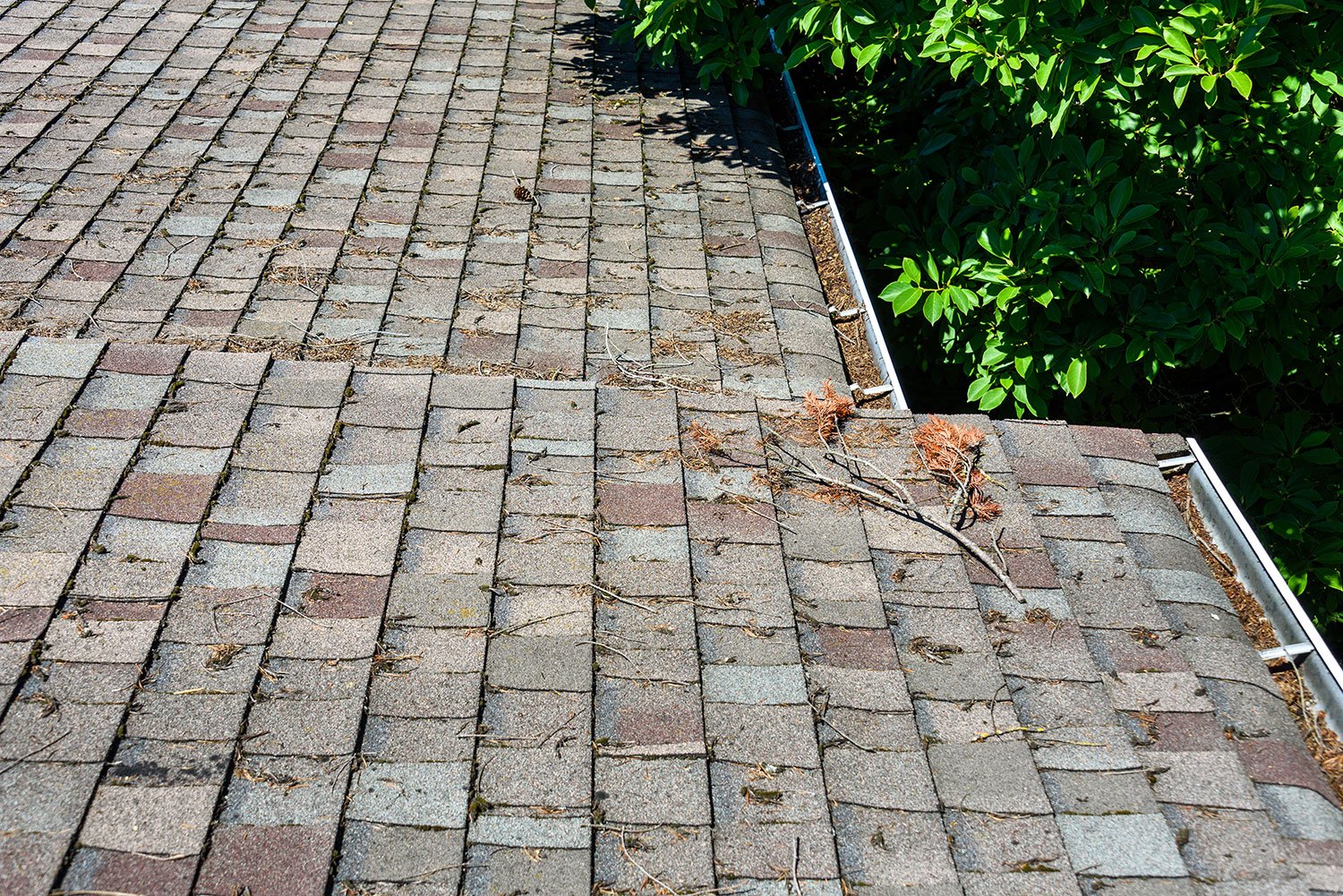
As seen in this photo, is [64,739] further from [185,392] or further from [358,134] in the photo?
[358,134]

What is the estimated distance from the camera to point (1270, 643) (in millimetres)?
3262

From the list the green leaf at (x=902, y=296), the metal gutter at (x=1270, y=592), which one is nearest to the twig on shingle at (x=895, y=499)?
the metal gutter at (x=1270, y=592)

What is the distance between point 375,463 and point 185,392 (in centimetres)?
69

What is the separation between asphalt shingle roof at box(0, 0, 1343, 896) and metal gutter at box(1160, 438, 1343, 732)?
0.58 ft

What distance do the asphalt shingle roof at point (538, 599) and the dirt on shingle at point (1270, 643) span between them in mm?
140

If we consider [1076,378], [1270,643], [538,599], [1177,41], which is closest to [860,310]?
[1076,378]

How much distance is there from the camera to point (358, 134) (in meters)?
5.25

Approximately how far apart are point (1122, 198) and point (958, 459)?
1.26m

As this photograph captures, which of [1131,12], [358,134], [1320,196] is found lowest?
[358,134]

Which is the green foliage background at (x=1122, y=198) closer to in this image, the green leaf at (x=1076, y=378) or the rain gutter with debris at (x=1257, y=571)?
the green leaf at (x=1076, y=378)

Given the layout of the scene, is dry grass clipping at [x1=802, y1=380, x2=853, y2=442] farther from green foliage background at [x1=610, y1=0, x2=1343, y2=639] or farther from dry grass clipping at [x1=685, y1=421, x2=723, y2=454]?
green foliage background at [x1=610, y1=0, x2=1343, y2=639]

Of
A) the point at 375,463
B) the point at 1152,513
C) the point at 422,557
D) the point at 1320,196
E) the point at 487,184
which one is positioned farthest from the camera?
the point at 487,184

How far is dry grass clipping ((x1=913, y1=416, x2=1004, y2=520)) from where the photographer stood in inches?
129

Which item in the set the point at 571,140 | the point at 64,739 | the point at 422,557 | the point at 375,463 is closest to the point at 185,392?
the point at 375,463
